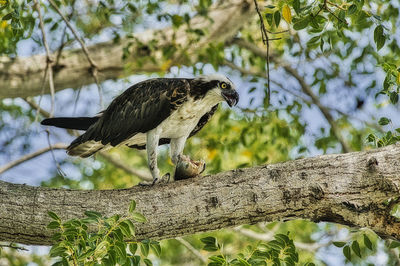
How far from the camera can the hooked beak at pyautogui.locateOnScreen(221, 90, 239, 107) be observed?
525 centimetres

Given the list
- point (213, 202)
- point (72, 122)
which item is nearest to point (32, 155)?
point (72, 122)

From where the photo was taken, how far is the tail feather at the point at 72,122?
17.6ft

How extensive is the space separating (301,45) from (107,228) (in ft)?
14.8

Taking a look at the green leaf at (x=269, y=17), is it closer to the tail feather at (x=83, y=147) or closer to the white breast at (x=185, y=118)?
the white breast at (x=185, y=118)

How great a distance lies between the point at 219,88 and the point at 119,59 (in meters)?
2.13

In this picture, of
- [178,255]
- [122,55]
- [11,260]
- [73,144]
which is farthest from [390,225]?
[178,255]

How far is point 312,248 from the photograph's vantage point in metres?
7.44

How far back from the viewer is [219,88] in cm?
532

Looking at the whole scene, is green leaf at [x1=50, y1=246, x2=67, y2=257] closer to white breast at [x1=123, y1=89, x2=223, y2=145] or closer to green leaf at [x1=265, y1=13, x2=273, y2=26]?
green leaf at [x1=265, y1=13, x2=273, y2=26]

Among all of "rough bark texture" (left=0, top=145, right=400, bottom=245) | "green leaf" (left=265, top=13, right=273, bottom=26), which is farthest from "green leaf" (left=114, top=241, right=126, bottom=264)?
"green leaf" (left=265, top=13, right=273, bottom=26)

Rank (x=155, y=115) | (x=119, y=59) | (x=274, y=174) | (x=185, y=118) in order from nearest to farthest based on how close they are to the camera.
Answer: (x=274, y=174), (x=155, y=115), (x=185, y=118), (x=119, y=59)

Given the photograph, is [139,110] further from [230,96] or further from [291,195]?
[291,195]

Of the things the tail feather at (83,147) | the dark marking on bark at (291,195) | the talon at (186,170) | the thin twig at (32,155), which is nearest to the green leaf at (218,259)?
the dark marking on bark at (291,195)

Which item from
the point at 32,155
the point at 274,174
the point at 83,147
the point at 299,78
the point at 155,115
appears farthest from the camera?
the point at 299,78
